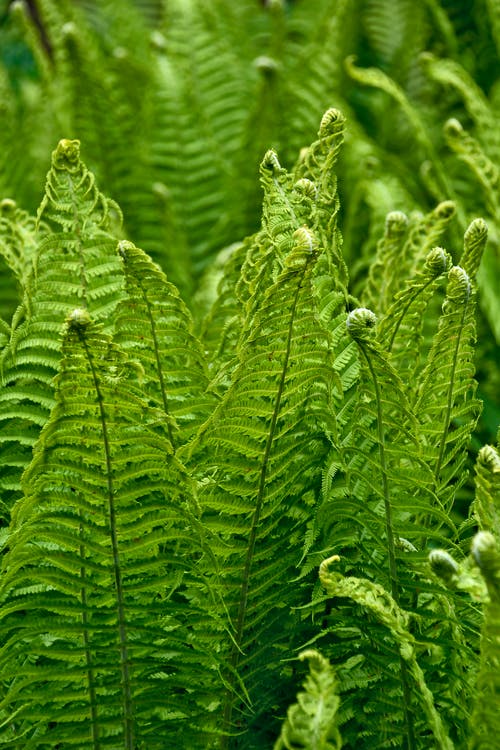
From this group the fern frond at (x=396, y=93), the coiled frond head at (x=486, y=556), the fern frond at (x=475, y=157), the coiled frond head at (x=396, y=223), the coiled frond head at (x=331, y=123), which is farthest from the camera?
the fern frond at (x=396, y=93)

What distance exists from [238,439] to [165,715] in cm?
24

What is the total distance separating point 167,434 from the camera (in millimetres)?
742

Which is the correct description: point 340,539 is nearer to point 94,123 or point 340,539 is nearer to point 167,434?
point 167,434

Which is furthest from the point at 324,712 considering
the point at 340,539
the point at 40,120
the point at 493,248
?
the point at 40,120

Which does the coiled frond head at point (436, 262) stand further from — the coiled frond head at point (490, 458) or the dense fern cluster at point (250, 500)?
the coiled frond head at point (490, 458)

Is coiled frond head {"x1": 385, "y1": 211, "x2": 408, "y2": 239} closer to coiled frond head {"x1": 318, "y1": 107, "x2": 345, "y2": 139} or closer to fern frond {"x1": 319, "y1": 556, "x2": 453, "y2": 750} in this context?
coiled frond head {"x1": 318, "y1": 107, "x2": 345, "y2": 139}

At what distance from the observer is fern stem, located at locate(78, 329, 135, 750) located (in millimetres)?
620

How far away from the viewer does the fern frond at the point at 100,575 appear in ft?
2.08

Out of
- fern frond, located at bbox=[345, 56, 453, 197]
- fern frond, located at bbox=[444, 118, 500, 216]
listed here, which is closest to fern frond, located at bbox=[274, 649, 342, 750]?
fern frond, located at bbox=[444, 118, 500, 216]

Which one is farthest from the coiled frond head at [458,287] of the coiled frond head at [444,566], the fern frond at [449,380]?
the coiled frond head at [444,566]

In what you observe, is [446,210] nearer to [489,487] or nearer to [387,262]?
[387,262]

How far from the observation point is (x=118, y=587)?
2.25 feet

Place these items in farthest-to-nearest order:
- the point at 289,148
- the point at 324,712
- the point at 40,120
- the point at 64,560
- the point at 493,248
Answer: the point at 40,120 < the point at 289,148 < the point at 493,248 < the point at 64,560 < the point at 324,712

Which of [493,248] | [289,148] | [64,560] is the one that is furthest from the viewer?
[289,148]
